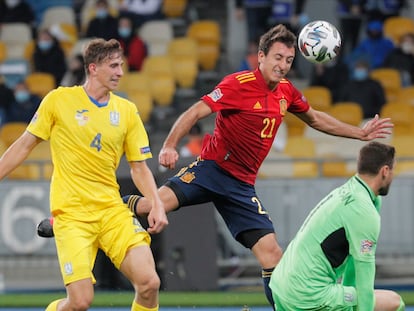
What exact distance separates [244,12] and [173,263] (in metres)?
6.88

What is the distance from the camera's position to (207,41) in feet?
66.0

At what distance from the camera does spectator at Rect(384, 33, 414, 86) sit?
1934 centimetres

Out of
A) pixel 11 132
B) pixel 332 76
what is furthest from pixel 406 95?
pixel 11 132

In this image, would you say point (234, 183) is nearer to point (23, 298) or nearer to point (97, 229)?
point (97, 229)

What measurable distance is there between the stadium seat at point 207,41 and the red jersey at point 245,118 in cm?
944

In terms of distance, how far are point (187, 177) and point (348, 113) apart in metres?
7.78

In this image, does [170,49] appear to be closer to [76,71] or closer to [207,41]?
[207,41]

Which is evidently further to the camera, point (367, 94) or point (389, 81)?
point (389, 81)

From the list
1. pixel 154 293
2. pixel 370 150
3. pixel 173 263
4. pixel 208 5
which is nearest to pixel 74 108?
pixel 154 293

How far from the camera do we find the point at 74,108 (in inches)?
→ 374

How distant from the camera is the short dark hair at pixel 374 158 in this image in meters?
8.20

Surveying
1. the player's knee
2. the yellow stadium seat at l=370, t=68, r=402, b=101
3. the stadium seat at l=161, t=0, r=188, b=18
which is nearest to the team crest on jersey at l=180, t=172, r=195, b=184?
the player's knee

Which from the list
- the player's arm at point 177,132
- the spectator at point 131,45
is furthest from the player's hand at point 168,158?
the spectator at point 131,45

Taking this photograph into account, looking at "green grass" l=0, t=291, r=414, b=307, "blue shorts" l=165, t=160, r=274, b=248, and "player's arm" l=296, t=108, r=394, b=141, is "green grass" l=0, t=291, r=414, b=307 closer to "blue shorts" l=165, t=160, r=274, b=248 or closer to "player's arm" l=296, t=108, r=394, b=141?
"blue shorts" l=165, t=160, r=274, b=248
